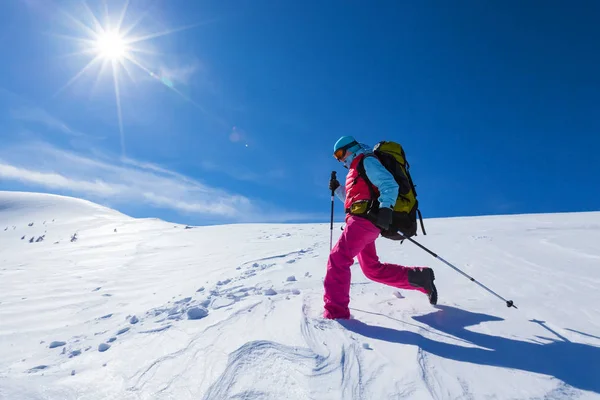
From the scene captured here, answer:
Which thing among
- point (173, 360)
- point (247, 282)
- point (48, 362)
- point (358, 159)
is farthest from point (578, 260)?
point (48, 362)

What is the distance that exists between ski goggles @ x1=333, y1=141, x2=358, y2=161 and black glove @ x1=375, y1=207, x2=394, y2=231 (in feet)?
3.40

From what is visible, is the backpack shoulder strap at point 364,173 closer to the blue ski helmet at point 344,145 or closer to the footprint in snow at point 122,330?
the blue ski helmet at point 344,145

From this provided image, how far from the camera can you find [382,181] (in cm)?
330

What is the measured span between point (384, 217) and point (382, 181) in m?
0.42

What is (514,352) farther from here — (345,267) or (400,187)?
(400,187)

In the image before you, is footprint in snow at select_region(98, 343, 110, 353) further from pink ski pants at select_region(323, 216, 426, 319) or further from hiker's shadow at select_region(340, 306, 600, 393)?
hiker's shadow at select_region(340, 306, 600, 393)

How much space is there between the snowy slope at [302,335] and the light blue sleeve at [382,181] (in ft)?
4.10

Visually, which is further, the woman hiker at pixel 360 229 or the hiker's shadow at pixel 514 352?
the woman hiker at pixel 360 229

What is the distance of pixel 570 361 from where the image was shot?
207 centimetres

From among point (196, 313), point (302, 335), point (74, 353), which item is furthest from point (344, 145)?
point (74, 353)

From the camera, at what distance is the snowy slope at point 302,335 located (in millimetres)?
1848

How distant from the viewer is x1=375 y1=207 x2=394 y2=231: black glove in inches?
124

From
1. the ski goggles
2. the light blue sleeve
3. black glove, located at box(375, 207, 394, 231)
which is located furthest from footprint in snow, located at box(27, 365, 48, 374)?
the ski goggles

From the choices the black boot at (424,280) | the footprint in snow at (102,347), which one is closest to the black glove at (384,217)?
the black boot at (424,280)
